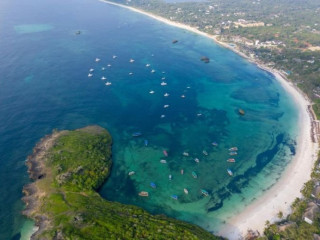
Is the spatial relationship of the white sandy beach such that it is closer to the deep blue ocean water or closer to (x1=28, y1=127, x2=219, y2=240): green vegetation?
the deep blue ocean water

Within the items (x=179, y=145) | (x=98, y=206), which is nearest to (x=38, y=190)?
(x=98, y=206)

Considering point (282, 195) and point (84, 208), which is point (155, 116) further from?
point (282, 195)

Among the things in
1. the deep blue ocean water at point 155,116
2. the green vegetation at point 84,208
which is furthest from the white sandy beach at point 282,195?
the green vegetation at point 84,208

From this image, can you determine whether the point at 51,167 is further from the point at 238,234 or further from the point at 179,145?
the point at 238,234

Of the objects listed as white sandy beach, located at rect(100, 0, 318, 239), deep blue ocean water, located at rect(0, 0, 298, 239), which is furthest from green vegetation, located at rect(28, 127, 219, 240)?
white sandy beach, located at rect(100, 0, 318, 239)

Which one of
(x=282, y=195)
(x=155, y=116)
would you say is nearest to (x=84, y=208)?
(x=155, y=116)

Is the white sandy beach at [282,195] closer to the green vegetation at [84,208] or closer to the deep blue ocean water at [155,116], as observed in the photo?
the deep blue ocean water at [155,116]
